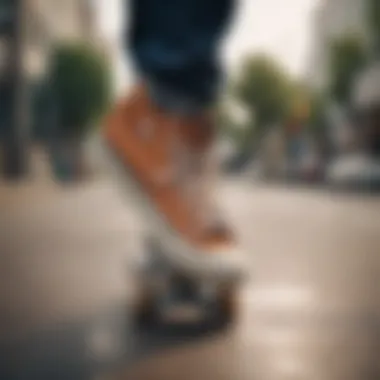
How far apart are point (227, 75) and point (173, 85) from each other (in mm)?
53

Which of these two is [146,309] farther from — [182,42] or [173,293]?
[182,42]

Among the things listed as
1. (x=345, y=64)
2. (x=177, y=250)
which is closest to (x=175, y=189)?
(x=177, y=250)

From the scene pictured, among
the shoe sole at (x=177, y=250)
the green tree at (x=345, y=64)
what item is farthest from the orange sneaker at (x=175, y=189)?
the green tree at (x=345, y=64)

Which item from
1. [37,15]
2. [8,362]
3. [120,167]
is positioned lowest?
[8,362]

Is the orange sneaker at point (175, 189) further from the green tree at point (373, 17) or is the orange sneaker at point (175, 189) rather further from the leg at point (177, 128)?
the green tree at point (373, 17)

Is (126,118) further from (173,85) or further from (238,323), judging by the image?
(238,323)

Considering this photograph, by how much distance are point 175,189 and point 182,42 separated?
0.12 meters

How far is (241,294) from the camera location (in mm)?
1000

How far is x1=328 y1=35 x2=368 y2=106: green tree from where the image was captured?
0.96 metres

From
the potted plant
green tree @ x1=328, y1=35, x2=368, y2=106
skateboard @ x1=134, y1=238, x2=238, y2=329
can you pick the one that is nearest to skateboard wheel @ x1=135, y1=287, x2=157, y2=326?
skateboard @ x1=134, y1=238, x2=238, y2=329

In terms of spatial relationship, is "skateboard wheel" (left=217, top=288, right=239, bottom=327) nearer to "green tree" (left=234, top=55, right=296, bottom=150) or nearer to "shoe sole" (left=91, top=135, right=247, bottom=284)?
"shoe sole" (left=91, top=135, right=247, bottom=284)

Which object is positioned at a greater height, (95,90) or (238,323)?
(95,90)

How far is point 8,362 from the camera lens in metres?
0.94

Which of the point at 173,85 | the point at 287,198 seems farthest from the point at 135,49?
the point at 287,198
